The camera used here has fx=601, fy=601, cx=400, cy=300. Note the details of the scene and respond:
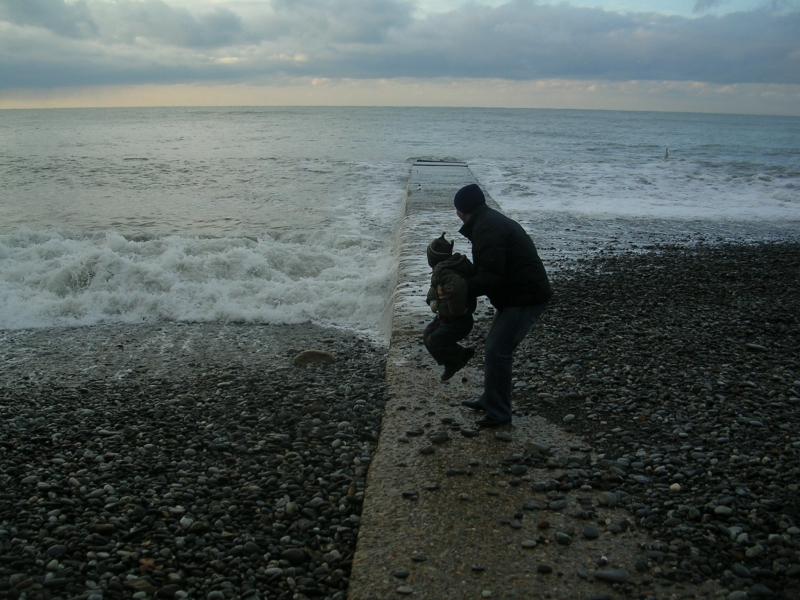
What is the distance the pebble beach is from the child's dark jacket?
1.22m

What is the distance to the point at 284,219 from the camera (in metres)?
18.4

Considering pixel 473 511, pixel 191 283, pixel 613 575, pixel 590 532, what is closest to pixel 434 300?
pixel 473 511

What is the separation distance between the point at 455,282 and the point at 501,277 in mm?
333

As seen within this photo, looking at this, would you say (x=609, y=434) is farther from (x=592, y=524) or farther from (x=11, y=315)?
(x=11, y=315)

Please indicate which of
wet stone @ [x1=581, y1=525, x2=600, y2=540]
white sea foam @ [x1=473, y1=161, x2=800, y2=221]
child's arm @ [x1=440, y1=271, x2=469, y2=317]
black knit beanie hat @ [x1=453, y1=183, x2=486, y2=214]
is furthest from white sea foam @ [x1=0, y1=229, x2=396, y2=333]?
white sea foam @ [x1=473, y1=161, x2=800, y2=221]

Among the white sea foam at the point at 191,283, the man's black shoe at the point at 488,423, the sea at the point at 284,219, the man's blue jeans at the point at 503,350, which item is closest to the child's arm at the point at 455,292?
the man's blue jeans at the point at 503,350

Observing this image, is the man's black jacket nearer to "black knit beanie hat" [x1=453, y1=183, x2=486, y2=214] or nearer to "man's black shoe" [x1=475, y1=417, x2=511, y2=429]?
"black knit beanie hat" [x1=453, y1=183, x2=486, y2=214]

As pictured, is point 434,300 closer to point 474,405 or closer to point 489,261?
point 489,261

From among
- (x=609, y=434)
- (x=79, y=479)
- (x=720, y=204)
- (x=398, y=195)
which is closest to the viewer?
(x=79, y=479)

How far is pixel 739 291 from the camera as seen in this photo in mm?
8719

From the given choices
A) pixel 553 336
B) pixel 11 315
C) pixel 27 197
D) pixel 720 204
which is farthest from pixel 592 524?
pixel 27 197

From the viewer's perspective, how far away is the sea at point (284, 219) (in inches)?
401

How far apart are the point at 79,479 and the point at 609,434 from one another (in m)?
3.98

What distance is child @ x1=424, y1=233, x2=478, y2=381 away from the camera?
4.40 m
